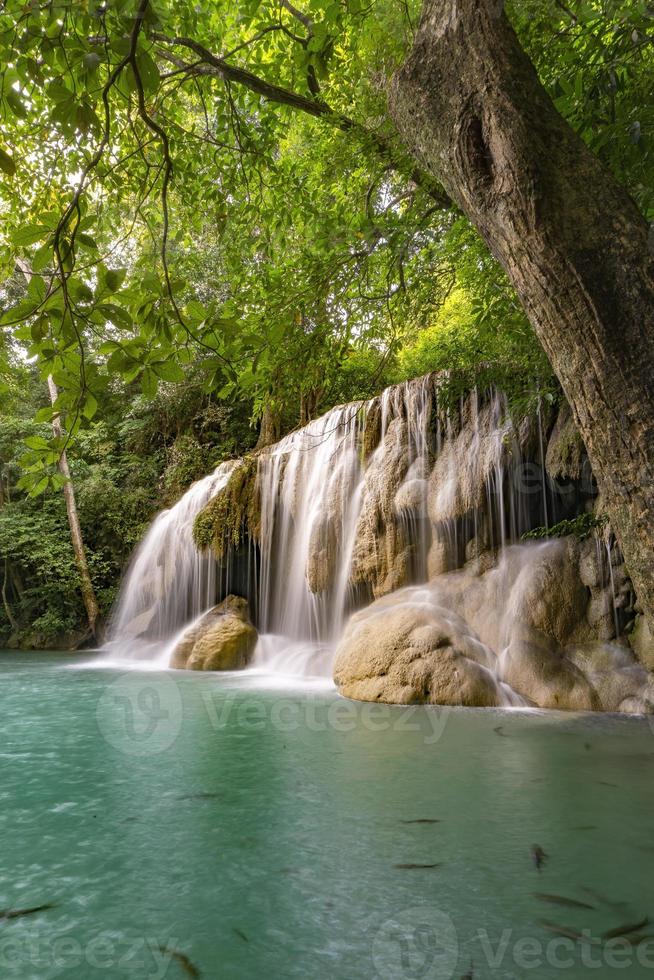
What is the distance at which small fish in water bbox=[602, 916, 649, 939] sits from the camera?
207 centimetres

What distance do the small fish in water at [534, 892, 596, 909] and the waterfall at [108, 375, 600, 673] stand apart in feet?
15.9

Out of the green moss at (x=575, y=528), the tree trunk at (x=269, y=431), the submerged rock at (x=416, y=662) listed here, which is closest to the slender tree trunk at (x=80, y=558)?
the tree trunk at (x=269, y=431)

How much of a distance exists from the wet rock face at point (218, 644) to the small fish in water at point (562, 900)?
794 cm

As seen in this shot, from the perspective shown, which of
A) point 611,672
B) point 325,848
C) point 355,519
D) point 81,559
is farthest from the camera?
point 81,559

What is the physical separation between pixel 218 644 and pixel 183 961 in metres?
8.16

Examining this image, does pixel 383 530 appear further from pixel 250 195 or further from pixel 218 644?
pixel 250 195

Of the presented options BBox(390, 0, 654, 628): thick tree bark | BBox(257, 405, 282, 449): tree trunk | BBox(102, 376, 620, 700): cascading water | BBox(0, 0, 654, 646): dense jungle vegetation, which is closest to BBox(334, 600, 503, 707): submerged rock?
BBox(102, 376, 620, 700): cascading water

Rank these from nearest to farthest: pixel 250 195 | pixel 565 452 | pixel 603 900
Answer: pixel 603 900 < pixel 250 195 < pixel 565 452

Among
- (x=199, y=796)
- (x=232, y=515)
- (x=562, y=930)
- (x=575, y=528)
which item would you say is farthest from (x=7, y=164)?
(x=232, y=515)

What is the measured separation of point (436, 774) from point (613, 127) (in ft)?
12.0

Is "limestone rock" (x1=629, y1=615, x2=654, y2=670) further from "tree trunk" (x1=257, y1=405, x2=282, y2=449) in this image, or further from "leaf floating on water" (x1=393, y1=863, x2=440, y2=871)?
"tree trunk" (x1=257, y1=405, x2=282, y2=449)

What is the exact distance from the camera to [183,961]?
197 centimetres

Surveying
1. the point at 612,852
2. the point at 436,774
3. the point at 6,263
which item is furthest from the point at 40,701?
the point at 612,852

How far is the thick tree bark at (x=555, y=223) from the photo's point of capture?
61.4 inches
